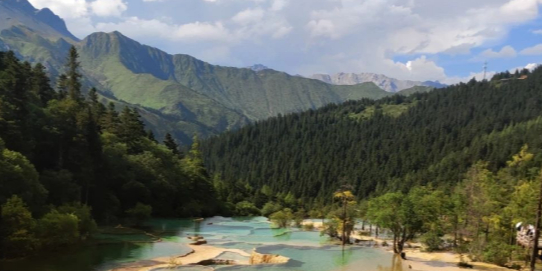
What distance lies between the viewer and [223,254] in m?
53.8

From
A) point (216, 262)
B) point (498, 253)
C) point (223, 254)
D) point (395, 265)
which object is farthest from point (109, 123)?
point (498, 253)

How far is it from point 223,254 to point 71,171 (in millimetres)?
37565

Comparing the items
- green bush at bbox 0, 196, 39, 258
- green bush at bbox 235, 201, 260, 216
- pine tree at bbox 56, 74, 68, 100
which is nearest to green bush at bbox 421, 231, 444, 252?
green bush at bbox 0, 196, 39, 258

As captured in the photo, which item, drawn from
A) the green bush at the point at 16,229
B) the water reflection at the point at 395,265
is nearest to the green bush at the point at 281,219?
the water reflection at the point at 395,265

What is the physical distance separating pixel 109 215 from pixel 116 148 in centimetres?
1693

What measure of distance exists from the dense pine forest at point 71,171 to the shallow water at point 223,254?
3.77 meters

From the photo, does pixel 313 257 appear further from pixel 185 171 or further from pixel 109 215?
pixel 185 171

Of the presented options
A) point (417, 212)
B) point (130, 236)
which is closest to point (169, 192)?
point (130, 236)

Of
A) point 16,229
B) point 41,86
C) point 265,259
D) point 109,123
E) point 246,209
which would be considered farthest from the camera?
point 246,209

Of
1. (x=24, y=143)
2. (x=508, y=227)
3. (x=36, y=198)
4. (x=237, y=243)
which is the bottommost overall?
(x=237, y=243)

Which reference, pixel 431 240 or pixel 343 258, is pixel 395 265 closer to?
pixel 343 258

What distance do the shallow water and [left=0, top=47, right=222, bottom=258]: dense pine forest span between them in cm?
377

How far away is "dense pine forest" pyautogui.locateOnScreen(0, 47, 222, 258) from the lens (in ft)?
160

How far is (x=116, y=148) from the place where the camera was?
308 feet
